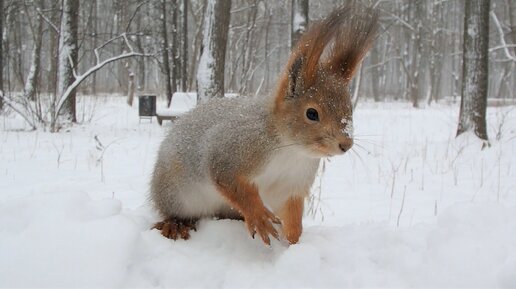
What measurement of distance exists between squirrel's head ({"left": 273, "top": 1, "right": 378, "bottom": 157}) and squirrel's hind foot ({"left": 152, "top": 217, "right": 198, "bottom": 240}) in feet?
2.32

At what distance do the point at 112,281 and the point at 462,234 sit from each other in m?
1.48

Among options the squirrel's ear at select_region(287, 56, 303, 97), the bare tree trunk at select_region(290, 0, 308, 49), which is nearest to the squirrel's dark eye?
the squirrel's ear at select_region(287, 56, 303, 97)

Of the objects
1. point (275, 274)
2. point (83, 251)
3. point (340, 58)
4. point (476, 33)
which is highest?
point (476, 33)

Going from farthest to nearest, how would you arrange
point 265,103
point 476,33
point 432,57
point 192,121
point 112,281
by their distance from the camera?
point 432,57, point 476,33, point 192,121, point 265,103, point 112,281

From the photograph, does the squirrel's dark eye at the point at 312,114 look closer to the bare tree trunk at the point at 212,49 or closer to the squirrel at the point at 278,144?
the squirrel at the point at 278,144

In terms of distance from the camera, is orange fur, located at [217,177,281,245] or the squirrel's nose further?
orange fur, located at [217,177,281,245]

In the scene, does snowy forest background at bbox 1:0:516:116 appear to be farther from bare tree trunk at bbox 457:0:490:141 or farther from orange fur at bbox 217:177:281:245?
orange fur at bbox 217:177:281:245

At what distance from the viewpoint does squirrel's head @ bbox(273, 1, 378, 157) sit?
1.92 meters

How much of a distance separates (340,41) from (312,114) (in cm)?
40

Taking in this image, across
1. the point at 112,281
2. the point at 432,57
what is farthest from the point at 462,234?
the point at 432,57

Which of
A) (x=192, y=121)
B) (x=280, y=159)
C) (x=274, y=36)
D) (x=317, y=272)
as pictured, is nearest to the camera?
(x=317, y=272)

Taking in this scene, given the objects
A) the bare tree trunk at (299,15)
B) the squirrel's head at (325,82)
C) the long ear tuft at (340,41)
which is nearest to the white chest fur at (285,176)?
the squirrel's head at (325,82)

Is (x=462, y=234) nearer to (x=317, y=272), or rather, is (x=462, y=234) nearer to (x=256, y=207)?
(x=317, y=272)

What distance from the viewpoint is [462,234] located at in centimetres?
195
